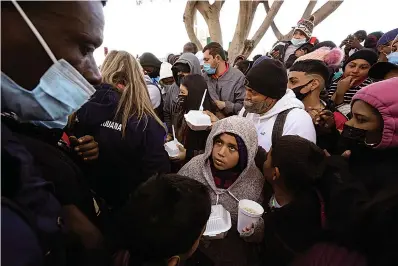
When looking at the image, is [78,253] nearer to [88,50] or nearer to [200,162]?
[88,50]

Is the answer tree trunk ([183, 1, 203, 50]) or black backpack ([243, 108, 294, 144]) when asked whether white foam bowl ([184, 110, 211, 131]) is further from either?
tree trunk ([183, 1, 203, 50])

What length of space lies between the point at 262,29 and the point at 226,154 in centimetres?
984

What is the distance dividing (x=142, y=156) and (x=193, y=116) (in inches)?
26.3

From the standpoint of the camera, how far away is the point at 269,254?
1431 millimetres

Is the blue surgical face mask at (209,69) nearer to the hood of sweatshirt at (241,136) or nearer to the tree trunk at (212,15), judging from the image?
the hood of sweatshirt at (241,136)

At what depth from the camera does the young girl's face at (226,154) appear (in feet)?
5.76

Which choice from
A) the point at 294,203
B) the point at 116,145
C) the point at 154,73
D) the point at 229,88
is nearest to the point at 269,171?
the point at 294,203

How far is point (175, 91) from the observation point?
11.7 ft

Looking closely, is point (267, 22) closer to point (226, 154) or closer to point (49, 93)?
point (226, 154)

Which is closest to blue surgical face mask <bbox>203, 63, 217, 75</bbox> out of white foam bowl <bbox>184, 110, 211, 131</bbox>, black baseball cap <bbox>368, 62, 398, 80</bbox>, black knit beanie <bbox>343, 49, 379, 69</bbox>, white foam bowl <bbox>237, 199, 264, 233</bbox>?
white foam bowl <bbox>184, 110, 211, 131</bbox>

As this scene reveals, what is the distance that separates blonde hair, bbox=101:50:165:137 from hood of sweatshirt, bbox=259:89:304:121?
3.07 ft

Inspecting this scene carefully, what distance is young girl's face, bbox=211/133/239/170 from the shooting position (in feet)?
5.76

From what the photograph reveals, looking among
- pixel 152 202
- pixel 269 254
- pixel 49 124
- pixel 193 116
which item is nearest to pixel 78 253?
pixel 152 202

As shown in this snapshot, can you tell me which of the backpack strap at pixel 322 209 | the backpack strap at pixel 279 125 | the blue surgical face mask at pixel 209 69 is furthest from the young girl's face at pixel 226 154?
the blue surgical face mask at pixel 209 69
